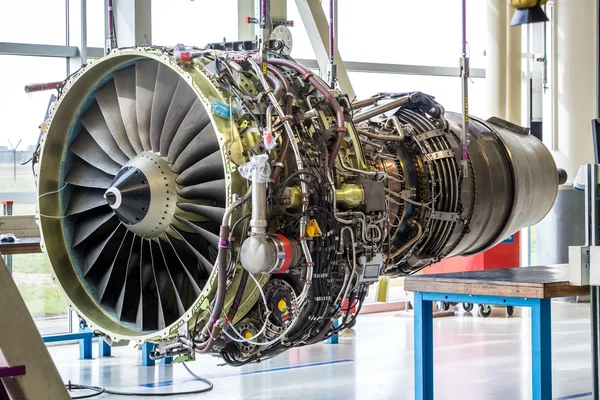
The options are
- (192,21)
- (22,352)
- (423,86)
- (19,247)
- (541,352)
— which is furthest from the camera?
(423,86)

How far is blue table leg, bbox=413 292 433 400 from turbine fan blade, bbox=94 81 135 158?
6.70ft

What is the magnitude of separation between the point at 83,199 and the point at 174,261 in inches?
23.2

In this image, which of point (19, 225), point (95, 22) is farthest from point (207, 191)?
point (95, 22)

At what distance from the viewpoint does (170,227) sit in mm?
4094

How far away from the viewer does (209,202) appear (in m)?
4.14

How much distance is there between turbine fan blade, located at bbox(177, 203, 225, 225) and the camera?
12.7 feet

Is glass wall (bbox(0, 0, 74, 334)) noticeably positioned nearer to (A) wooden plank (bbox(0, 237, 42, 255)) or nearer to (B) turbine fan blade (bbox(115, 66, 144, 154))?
(A) wooden plank (bbox(0, 237, 42, 255))

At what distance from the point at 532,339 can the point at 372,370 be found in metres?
2.72

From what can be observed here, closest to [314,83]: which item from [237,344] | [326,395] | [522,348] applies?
[237,344]

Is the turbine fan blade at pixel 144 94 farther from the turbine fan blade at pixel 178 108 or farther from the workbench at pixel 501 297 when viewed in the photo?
the workbench at pixel 501 297

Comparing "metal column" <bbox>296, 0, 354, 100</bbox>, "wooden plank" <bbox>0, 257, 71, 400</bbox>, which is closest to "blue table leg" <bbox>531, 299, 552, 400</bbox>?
"wooden plank" <bbox>0, 257, 71, 400</bbox>

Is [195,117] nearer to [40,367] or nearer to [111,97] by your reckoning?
[111,97]

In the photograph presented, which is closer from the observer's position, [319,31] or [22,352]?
[22,352]

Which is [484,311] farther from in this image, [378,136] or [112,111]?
[112,111]
